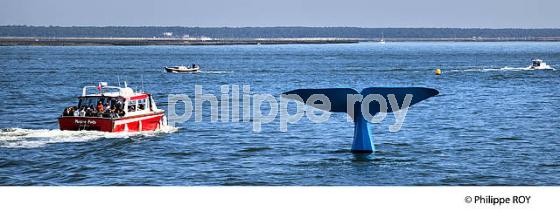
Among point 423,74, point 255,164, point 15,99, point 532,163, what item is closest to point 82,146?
point 255,164

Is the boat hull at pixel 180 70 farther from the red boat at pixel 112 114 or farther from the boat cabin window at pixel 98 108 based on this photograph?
the boat cabin window at pixel 98 108

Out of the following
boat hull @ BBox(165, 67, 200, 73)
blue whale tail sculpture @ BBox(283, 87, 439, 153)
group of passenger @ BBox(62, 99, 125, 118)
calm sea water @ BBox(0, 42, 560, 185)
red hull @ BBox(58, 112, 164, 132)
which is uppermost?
boat hull @ BBox(165, 67, 200, 73)

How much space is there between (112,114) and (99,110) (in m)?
0.74

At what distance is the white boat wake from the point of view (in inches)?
1491

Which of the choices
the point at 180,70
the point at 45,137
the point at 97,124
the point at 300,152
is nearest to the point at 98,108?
the point at 97,124

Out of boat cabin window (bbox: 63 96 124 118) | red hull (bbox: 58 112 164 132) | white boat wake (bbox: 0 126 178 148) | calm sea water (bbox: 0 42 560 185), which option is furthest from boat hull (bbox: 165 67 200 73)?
red hull (bbox: 58 112 164 132)

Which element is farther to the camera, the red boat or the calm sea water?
the red boat

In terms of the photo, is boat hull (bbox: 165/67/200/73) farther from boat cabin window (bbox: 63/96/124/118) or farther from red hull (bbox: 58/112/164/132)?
red hull (bbox: 58/112/164/132)

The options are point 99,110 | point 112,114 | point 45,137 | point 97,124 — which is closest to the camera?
point 45,137

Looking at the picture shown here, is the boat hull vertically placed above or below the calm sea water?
above

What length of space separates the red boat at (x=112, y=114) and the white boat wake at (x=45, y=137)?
1.06 ft

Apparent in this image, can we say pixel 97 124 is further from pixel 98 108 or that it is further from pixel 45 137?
pixel 45 137

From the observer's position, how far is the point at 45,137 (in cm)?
3994

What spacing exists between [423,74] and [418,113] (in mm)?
80487
